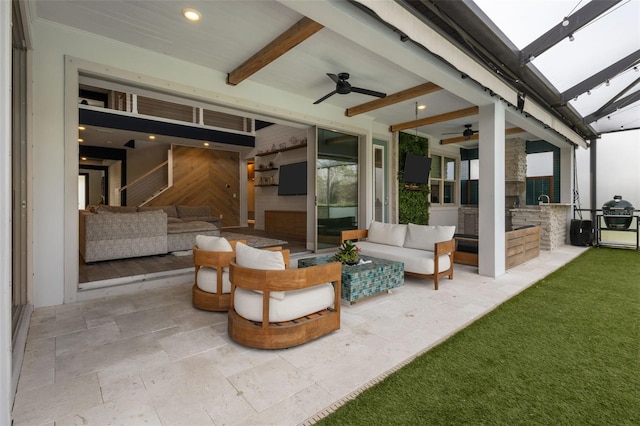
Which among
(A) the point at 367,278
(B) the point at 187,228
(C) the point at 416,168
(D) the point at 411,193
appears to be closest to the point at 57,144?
(B) the point at 187,228

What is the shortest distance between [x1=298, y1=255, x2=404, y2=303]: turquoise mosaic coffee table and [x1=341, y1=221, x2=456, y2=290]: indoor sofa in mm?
528

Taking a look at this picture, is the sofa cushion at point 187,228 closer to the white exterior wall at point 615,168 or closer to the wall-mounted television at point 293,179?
the wall-mounted television at point 293,179

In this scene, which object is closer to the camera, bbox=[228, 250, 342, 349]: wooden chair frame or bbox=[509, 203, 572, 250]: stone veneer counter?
bbox=[228, 250, 342, 349]: wooden chair frame

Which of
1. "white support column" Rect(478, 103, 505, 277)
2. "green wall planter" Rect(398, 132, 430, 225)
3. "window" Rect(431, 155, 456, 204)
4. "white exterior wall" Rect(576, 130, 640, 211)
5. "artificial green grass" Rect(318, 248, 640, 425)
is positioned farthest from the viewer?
"window" Rect(431, 155, 456, 204)

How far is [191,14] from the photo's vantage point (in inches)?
121

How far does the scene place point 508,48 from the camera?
350 cm

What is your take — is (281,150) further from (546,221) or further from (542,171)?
(542,171)

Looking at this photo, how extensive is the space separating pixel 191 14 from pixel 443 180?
8.59 meters

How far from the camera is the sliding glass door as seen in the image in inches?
239

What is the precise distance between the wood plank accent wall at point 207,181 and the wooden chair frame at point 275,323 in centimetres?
871

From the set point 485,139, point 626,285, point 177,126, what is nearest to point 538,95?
point 485,139

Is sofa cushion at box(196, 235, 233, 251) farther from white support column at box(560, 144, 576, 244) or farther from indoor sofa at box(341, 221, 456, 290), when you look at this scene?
white support column at box(560, 144, 576, 244)

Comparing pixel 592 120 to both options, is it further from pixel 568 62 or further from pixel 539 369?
pixel 539 369
